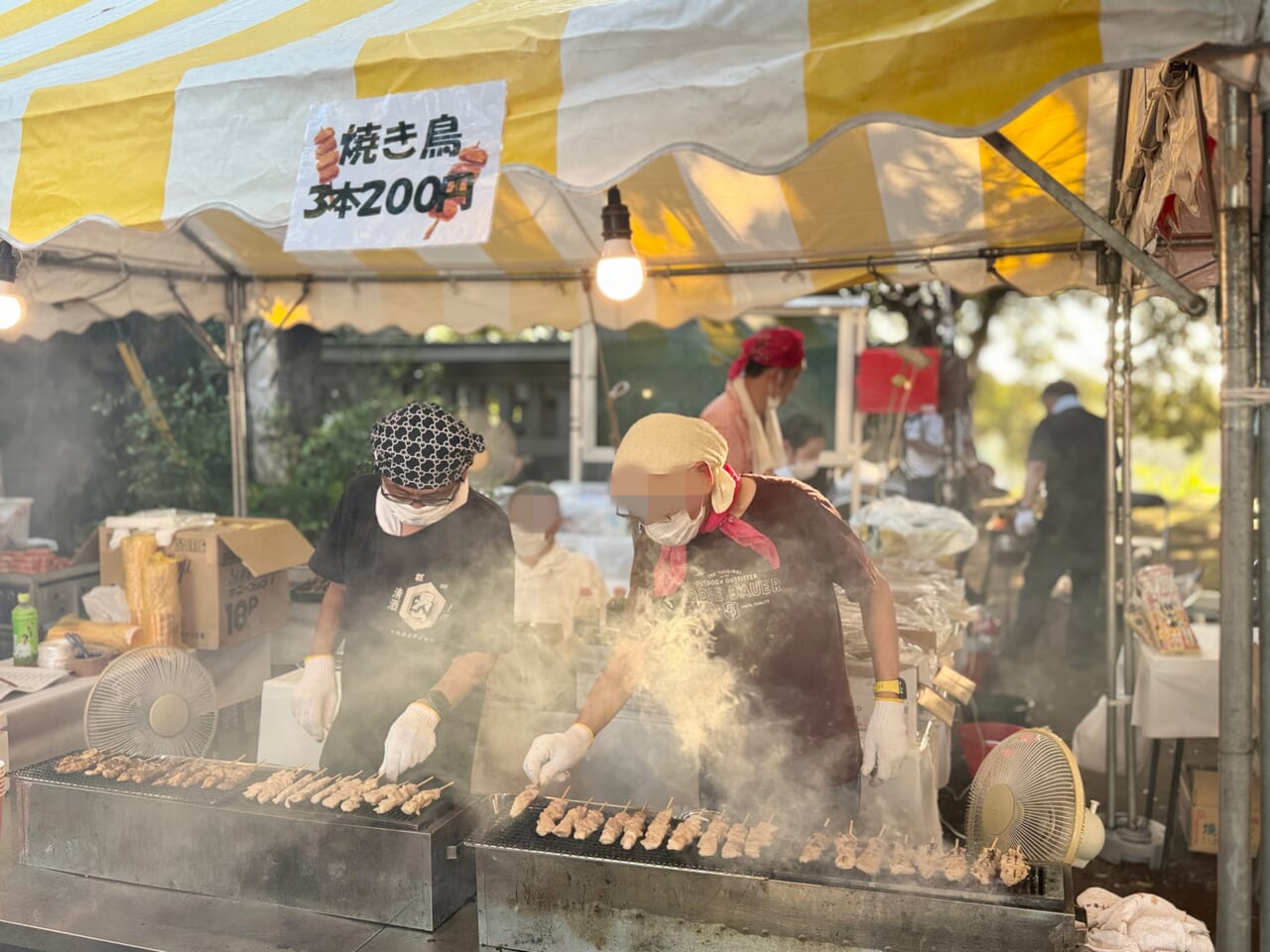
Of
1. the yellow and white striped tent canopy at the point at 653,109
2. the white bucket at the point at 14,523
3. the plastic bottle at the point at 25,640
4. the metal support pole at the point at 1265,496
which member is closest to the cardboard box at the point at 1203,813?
the yellow and white striped tent canopy at the point at 653,109

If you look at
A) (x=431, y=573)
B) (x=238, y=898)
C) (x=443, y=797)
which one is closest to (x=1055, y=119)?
(x=431, y=573)

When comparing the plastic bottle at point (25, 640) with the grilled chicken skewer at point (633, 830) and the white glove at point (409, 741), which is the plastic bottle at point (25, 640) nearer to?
the white glove at point (409, 741)

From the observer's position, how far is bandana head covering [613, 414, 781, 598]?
277 cm

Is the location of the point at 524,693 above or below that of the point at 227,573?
below

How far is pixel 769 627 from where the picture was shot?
2.99 metres

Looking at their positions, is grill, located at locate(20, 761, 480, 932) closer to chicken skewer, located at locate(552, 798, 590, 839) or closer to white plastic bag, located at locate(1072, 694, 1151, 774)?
chicken skewer, located at locate(552, 798, 590, 839)

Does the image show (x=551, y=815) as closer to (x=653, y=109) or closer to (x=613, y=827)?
(x=613, y=827)

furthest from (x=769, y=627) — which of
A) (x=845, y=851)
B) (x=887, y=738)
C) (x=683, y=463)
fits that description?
(x=845, y=851)

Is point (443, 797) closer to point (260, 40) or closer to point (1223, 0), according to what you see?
point (260, 40)

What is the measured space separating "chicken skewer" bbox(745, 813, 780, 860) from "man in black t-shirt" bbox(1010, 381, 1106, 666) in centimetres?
658

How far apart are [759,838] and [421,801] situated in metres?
0.96

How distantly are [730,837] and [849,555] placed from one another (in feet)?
2.91

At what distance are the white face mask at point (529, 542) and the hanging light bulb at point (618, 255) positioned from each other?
1708 mm

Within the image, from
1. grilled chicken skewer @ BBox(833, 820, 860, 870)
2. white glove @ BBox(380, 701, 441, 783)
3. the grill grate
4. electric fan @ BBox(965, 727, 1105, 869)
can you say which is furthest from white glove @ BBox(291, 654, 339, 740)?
electric fan @ BBox(965, 727, 1105, 869)
